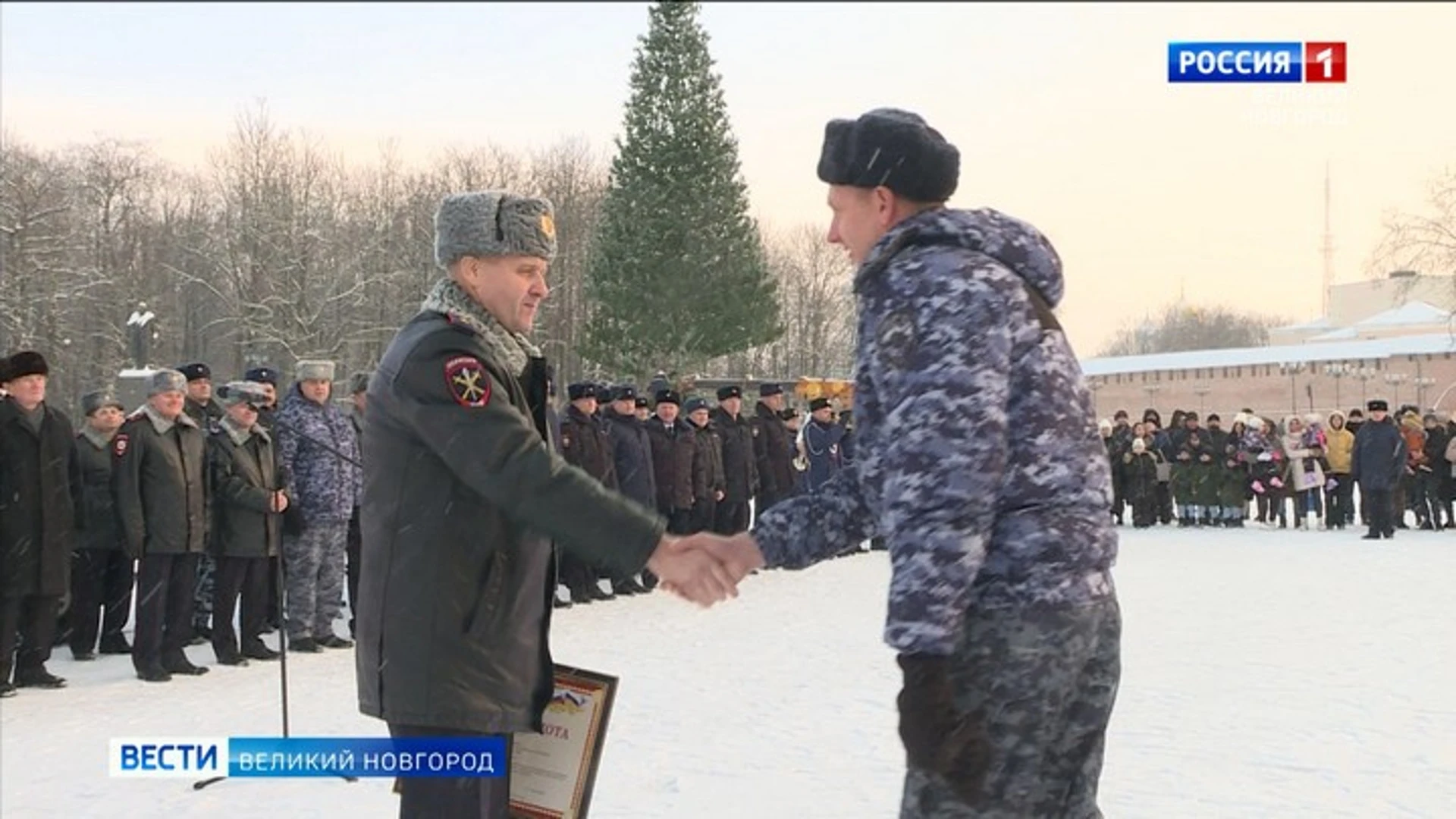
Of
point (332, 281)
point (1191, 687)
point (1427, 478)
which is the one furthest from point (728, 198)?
point (1191, 687)

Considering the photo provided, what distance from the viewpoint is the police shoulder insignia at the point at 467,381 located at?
9.29 ft

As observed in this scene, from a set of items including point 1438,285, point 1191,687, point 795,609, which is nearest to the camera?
point 1191,687

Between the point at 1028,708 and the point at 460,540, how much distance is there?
3.90 ft

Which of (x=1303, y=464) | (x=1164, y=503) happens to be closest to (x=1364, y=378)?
(x=1164, y=503)

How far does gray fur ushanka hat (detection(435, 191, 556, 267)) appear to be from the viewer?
3.08 metres

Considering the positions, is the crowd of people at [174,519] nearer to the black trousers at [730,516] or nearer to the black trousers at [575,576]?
the black trousers at [575,576]

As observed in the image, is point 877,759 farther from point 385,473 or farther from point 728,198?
point 728,198

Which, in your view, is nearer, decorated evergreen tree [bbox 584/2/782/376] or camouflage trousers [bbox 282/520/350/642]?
camouflage trousers [bbox 282/520/350/642]

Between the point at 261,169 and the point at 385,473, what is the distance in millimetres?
46212

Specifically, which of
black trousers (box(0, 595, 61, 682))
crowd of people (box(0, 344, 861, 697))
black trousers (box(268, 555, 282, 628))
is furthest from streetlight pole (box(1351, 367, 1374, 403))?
black trousers (box(0, 595, 61, 682))

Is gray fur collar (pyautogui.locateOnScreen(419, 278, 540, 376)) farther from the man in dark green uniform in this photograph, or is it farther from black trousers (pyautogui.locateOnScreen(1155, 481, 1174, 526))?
black trousers (pyautogui.locateOnScreen(1155, 481, 1174, 526))

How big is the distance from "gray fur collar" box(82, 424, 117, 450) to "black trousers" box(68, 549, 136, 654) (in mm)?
784

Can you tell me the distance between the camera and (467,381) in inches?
112

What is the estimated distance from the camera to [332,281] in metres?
47.4
